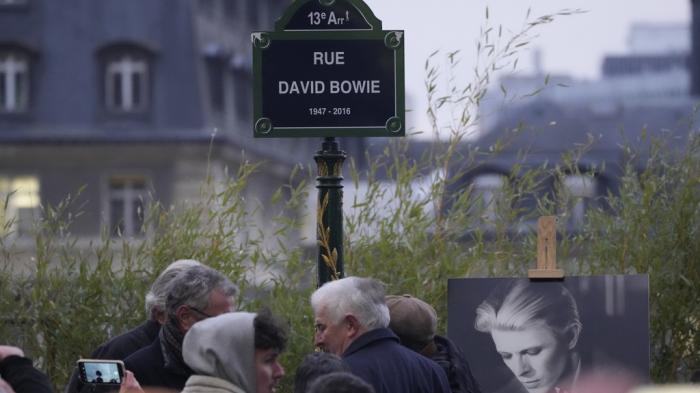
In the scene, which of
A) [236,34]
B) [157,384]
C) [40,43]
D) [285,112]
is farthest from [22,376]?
[236,34]

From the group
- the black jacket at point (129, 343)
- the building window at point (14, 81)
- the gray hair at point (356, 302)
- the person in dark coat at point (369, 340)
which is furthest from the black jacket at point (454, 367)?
the building window at point (14, 81)

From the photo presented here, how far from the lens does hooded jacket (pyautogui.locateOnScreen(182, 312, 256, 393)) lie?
5.97 m

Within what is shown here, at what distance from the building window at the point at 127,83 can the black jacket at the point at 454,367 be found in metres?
39.1

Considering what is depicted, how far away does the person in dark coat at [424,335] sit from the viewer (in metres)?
7.47

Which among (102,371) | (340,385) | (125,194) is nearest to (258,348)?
(102,371)

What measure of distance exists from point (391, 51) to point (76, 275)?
8.49 ft

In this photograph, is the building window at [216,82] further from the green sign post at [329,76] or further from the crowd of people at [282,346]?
the crowd of people at [282,346]

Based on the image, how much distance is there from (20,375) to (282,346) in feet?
3.10

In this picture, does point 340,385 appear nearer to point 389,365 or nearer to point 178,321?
point 389,365

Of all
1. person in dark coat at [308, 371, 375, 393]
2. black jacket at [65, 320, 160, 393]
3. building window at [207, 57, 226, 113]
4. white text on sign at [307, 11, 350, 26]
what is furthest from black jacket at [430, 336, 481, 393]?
building window at [207, 57, 226, 113]

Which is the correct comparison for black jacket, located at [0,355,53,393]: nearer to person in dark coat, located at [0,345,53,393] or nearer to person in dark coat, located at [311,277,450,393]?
person in dark coat, located at [0,345,53,393]

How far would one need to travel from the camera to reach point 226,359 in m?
5.97

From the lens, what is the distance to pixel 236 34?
50.6 metres

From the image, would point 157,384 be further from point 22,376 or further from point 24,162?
point 24,162
